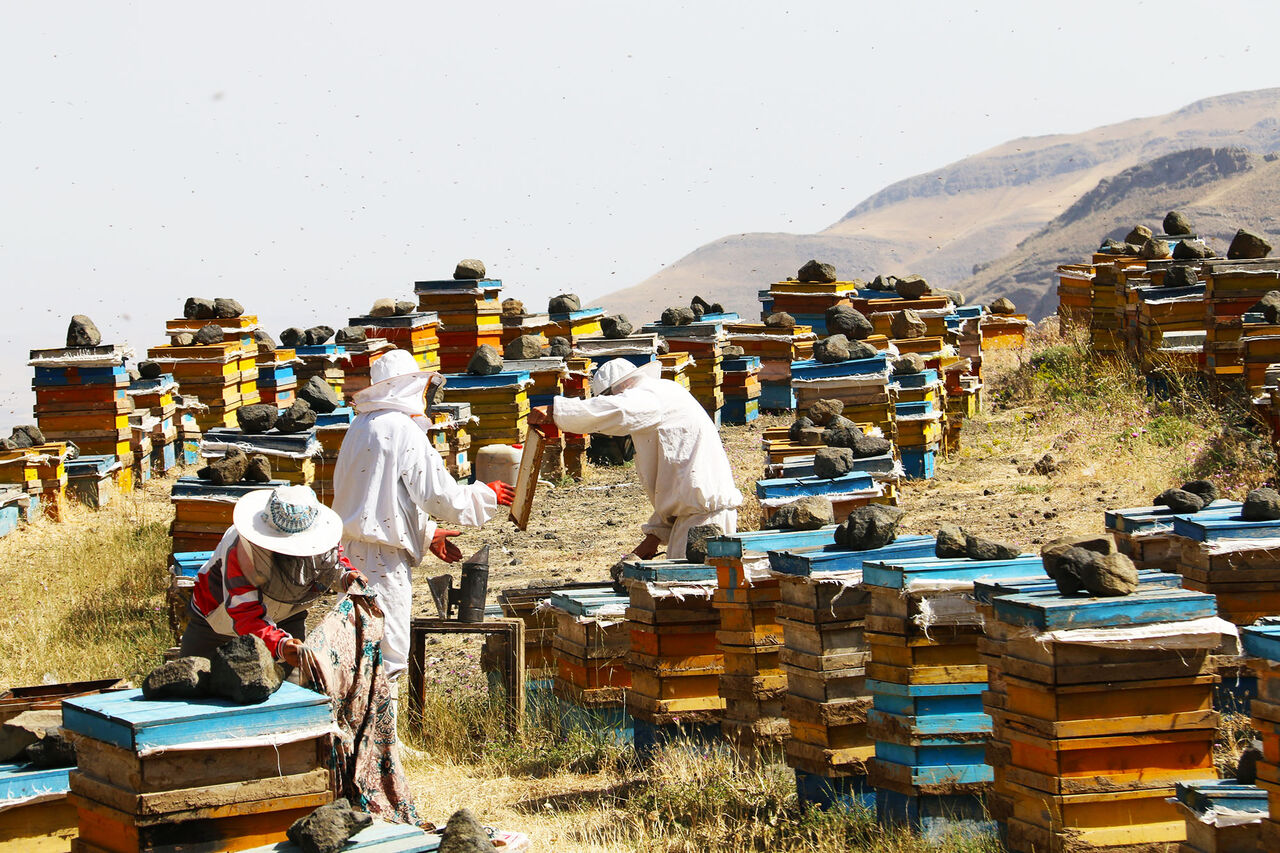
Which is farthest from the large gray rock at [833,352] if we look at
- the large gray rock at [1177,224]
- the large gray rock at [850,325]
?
the large gray rock at [1177,224]

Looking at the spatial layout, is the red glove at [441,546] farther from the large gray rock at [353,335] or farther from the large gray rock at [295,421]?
the large gray rock at [353,335]

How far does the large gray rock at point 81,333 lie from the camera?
1501 centimetres

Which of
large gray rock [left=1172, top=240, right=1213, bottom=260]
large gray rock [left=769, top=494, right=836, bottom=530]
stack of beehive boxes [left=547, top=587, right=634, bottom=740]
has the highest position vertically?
large gray rock [left=1172, top=240, right=1213, bottom=260]

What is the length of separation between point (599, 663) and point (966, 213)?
401ft

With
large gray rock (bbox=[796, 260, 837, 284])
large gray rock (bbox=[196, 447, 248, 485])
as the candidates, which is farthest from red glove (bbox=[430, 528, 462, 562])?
large gray rock (bbox=[796, 260, 837, 284])

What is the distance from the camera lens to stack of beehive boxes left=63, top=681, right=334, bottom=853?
14.5ft

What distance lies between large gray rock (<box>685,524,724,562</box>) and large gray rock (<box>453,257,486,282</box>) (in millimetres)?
12732

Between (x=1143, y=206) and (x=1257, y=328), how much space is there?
223 ft

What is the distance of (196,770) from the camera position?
14.7ft

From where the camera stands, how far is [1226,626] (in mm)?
4816

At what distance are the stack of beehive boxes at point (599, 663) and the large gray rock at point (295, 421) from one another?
3.99 m

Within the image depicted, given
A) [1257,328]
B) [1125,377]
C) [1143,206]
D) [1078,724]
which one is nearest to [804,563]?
[1078,724]

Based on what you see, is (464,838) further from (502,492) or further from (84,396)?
(84,396)

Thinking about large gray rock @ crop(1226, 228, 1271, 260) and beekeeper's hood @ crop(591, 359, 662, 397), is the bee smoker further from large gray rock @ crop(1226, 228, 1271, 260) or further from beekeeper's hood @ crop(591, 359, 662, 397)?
large gray rock @ crop(1226, 228, 1271, 260)
